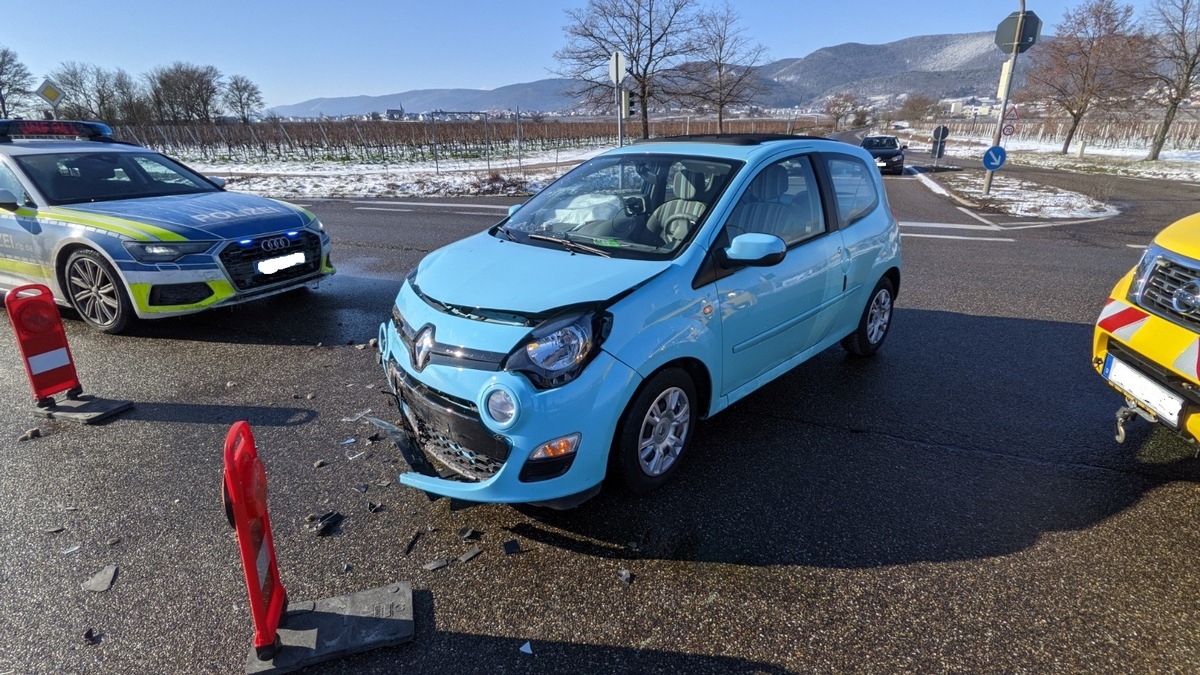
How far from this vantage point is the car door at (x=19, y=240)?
18.6ft

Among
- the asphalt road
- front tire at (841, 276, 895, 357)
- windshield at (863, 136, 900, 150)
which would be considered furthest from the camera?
windshield at (863, 136, 900, 150)

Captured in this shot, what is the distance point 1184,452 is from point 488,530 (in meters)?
3.97

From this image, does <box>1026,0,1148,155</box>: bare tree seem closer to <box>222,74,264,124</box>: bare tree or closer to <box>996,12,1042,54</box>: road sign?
<box>996,12,1042,54</box>: road sign

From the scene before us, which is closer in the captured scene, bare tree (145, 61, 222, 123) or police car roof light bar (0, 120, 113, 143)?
police car roof light bar (0, 120, 113, 143)

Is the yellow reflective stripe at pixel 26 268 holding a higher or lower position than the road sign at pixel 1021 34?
lower

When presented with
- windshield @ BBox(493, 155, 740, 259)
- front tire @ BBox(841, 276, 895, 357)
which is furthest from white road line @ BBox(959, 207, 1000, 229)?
windshield @ BBox(493, 155, 740, 259)

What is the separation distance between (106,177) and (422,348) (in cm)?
554

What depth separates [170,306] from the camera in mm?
5367

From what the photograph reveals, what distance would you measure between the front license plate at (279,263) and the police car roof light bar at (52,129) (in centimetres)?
340

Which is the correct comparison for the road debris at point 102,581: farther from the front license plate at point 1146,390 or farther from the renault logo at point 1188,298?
the renault logo at point 1188,298

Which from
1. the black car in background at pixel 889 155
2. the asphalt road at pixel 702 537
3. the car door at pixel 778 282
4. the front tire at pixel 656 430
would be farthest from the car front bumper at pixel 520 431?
the black car in background at pixel 889 155

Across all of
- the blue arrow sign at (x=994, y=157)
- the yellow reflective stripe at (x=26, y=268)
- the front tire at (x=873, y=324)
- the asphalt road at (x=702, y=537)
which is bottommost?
the asphalt road at (x=702, y=537)

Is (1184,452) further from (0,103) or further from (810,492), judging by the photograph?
(0,103)

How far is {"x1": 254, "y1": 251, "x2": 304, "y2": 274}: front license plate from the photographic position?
5.69 metres
